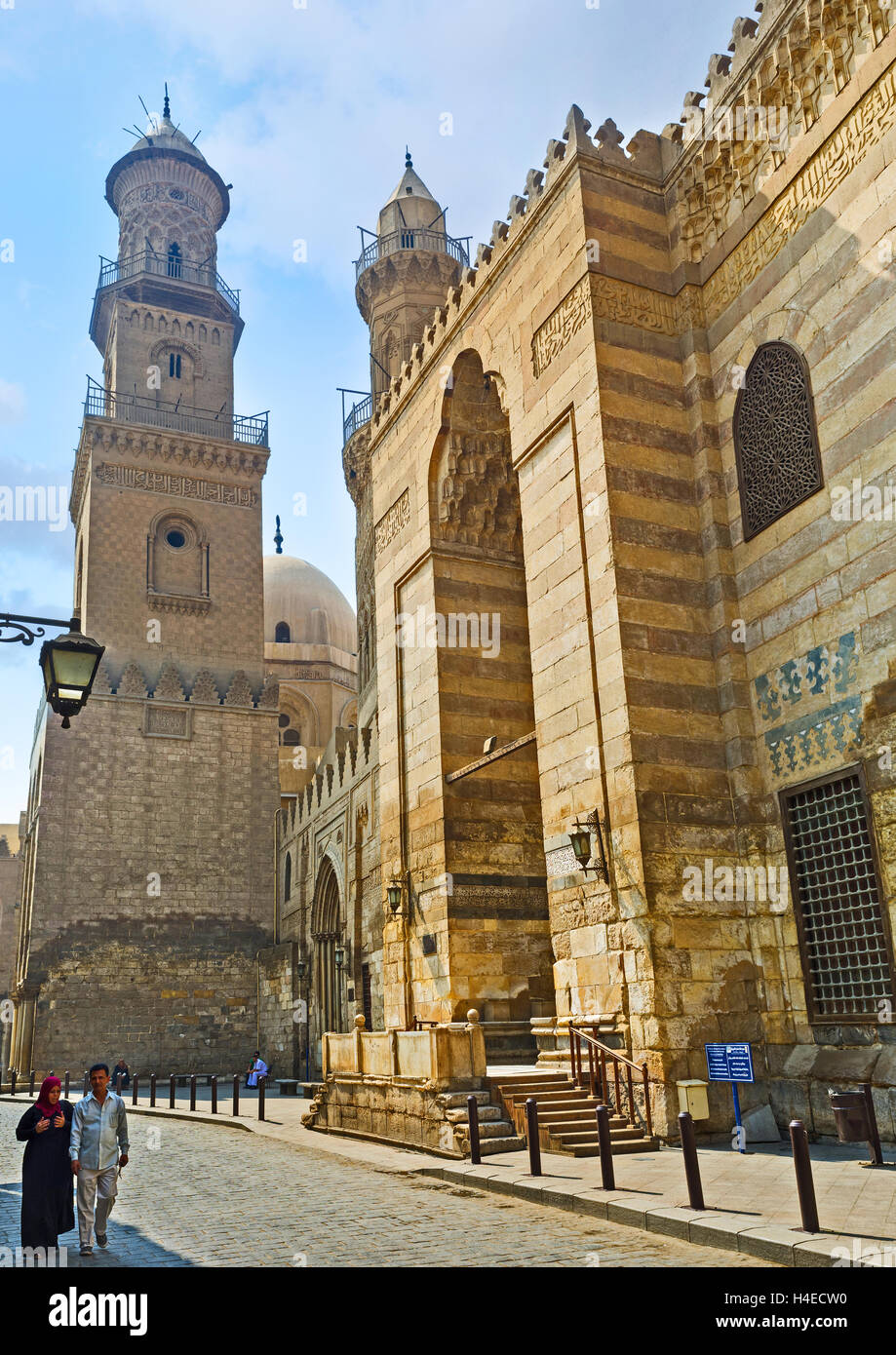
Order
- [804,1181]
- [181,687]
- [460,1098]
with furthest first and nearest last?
[181,687] < [460,1098] < [804,1181]

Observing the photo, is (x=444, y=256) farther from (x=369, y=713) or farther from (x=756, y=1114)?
(x=756, y=1114)

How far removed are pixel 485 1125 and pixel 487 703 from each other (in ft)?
21.2

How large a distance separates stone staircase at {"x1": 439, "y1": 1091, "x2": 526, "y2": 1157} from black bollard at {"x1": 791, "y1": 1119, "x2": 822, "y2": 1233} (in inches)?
181

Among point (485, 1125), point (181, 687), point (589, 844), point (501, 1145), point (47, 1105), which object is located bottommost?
point (501, 1145)

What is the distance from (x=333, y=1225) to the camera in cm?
706

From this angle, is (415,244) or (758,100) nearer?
(758,100)

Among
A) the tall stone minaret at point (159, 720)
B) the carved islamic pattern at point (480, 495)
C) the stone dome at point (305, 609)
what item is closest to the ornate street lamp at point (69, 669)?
the carved islamic pattern at point (480, 495)

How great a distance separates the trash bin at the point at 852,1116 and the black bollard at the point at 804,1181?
7.72ft

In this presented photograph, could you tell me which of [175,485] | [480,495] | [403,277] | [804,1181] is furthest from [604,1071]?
[175,485]

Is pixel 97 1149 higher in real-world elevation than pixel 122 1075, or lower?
higher

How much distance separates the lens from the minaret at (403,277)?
96.2 feet

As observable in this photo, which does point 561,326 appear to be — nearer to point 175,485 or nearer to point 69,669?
point 69,669

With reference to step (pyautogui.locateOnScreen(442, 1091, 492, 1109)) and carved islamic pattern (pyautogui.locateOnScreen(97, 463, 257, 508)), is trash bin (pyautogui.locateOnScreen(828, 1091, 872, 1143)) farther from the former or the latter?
carved islamic pattern (pyautogui.locateOnScreen(97, 463, 257, 508))

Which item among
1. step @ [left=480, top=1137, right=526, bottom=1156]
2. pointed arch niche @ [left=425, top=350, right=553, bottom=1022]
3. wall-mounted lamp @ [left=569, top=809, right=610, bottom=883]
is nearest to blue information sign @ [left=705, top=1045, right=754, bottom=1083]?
step @ [left=480, top=1137, right=526, bottom=1156]
